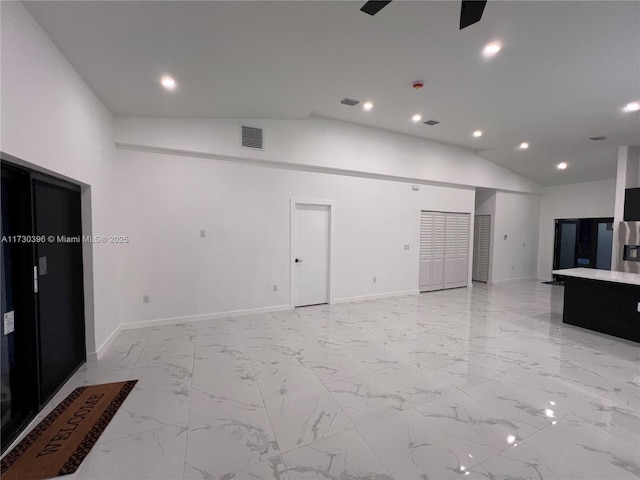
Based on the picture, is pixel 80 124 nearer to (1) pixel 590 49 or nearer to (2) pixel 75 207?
(2) pixel 75 207

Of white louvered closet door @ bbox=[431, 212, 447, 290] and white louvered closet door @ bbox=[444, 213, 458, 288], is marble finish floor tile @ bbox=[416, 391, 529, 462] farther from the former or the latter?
white louvered closet door @ bbox=[444, 213, 458, 288]

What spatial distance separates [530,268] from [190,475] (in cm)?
1012

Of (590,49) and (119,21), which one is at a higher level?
(590,49)

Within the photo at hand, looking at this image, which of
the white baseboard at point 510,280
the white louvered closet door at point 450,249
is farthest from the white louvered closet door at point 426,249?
the white baseboard at point 510,280

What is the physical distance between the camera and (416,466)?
5.74 feet

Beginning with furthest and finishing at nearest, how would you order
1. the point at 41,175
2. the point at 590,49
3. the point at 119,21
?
the point at 590,49 → the point at 41,175 → the point at 119,21

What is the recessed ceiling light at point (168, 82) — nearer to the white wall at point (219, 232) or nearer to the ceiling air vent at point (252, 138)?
the white wall at point (219, 232)

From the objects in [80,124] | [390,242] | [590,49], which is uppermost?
[590,49]

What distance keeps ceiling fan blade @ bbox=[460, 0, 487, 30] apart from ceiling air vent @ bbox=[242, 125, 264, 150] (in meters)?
3.33

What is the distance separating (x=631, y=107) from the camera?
4.09m

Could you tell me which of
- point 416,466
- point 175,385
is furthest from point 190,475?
point 416,466

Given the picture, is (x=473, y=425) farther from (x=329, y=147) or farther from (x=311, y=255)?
(x=329, y=147)

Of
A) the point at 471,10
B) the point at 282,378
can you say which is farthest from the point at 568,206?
the point at 282,378

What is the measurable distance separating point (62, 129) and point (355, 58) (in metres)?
2.90
